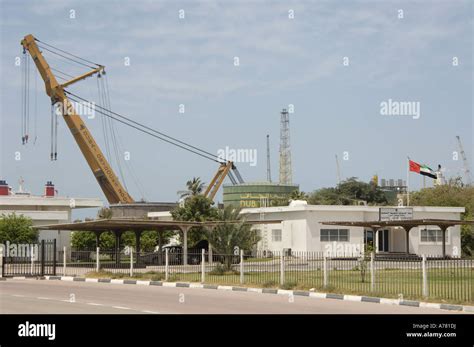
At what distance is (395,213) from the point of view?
58.6 meters

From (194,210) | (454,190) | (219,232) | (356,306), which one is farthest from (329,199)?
(356,306)

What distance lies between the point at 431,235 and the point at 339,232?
28.0ft

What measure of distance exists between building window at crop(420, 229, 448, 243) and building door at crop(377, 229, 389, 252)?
128 inches

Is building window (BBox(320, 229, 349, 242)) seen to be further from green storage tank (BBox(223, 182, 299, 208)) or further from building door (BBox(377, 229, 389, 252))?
green storage tank (BBox(223, 182, 299, 208))

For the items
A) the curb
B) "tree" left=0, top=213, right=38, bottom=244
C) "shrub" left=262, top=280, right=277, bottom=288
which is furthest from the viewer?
"tree" left=0, top=213, right=38, bottom=244

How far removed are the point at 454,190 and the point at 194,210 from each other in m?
43.3

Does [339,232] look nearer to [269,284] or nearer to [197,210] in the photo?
[197,210]

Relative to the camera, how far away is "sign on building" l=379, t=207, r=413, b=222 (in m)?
58.2

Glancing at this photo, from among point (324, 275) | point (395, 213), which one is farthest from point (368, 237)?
point (324, 275)

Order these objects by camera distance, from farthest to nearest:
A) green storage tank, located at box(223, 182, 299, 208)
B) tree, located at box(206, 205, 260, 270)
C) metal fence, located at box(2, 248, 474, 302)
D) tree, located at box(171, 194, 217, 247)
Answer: green storage tank, located at box(223, 182, 299, 208), tree, located at box(171, 194, 217, 247), tree, located at box(206, 205, 260, 270), metal fence, located at box(2, 248, 474, 302)

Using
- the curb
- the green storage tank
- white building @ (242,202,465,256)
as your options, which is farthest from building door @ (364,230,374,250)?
the curb

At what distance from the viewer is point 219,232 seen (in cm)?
3706

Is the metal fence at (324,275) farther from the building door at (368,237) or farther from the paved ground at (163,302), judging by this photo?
the building door at (368,237)

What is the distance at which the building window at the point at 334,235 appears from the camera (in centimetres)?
5741
